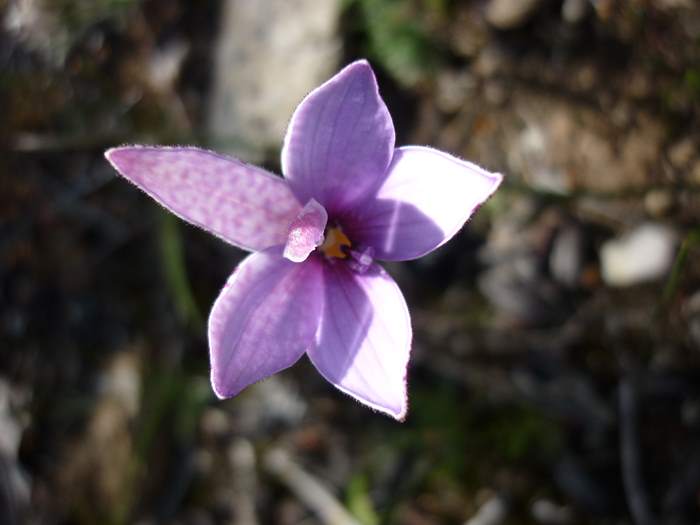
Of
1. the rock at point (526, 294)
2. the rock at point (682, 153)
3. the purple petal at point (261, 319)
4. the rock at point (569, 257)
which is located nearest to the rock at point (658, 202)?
the rock at point (682, 153)

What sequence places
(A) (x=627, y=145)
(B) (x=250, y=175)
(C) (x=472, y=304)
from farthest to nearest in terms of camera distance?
(C) (x=472, y=304) < (A) (x=627, y=145) < (B) (x=250, y=175)

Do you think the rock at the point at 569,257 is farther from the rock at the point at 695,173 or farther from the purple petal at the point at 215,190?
the purple petal at the point at 215,190

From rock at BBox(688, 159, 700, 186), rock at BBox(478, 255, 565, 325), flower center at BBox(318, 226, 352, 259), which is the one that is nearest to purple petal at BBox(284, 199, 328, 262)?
flower center at BBox(318, 226, 352, 259)

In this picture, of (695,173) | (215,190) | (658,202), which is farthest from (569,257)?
(215,190)

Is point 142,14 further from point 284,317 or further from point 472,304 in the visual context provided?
point 284,317

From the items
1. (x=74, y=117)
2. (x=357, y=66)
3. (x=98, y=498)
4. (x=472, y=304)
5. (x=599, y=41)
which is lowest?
(x=98, y=498)

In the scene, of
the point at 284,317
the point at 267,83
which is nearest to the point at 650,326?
the point at 284,317

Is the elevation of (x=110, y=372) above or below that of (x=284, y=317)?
below

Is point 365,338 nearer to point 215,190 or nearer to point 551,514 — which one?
point 215,190
